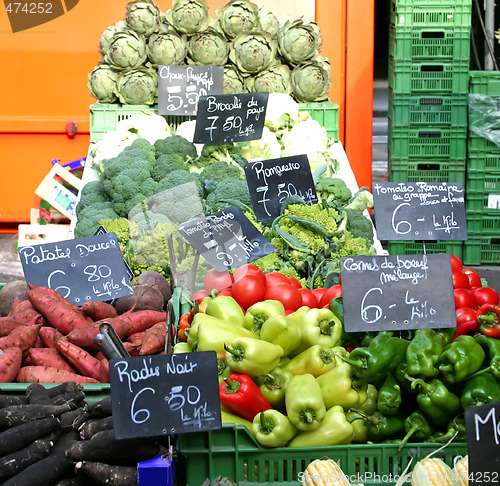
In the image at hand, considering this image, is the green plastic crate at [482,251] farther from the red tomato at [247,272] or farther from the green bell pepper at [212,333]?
the green bell pepper at [212,333]

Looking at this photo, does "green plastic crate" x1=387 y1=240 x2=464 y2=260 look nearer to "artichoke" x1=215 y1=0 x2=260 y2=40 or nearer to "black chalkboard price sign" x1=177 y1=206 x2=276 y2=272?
"artichoke" x1=215 y1=0 x2=260 y2=40

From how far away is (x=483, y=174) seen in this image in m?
5.71

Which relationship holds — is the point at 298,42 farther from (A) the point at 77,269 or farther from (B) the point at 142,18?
(A) the point at 77,269

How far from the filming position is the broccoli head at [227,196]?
12.2ft

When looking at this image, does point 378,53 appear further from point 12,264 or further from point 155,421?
point 155,421

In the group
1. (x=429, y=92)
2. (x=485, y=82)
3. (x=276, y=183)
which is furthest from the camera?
(x=429, y=92)

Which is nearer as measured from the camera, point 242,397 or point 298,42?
point 242,397

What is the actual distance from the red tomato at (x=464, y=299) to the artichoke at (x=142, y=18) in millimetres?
3088

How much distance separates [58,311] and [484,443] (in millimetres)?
1662

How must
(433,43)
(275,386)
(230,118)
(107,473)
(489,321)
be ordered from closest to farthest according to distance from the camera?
(107,473), (275,386), (489,321), (230,118), (433,43)

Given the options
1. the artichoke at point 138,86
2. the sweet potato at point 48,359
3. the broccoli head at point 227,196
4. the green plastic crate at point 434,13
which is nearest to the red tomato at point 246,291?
the sweet potato at point 48,359

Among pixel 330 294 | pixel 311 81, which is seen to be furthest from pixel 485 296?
pixel 311 81

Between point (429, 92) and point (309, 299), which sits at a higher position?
point (429, 92)

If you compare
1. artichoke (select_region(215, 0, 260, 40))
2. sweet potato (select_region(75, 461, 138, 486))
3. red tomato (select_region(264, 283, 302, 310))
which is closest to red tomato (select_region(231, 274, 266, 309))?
red tomato (select_region(264, 283, 302, 310))
